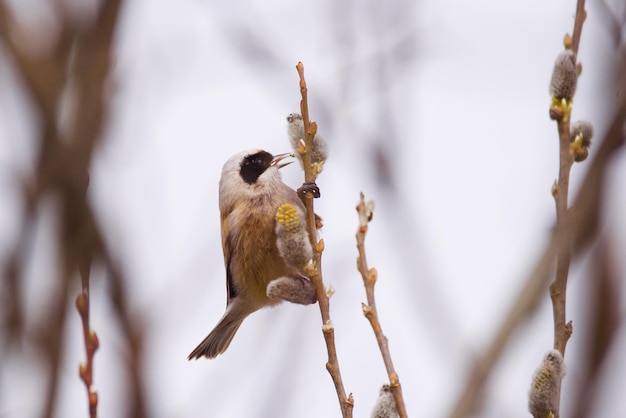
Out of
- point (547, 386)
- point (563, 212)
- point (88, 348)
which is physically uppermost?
point (563, 212)

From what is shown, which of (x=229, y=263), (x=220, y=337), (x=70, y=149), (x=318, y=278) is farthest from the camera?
(x=220, y=337)

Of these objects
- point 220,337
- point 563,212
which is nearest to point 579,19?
point 563,212

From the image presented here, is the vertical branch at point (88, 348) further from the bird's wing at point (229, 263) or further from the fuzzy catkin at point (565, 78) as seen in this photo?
the bird's wing at point (229, 263)

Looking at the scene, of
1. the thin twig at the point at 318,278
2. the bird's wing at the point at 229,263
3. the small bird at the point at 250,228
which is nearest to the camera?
the thin twig at the point at 318,278

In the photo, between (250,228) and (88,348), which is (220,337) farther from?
(88,348)

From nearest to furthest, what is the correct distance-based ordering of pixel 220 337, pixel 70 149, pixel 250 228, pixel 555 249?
pixel 70 149 → pixel 555 249 → pixel 250 228 → pixel 220 337

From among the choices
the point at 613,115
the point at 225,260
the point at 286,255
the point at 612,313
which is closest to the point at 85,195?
the point at 612,313

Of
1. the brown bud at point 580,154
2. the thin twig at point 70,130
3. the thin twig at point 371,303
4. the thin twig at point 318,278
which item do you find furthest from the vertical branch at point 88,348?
the brown bud at point 580,154
